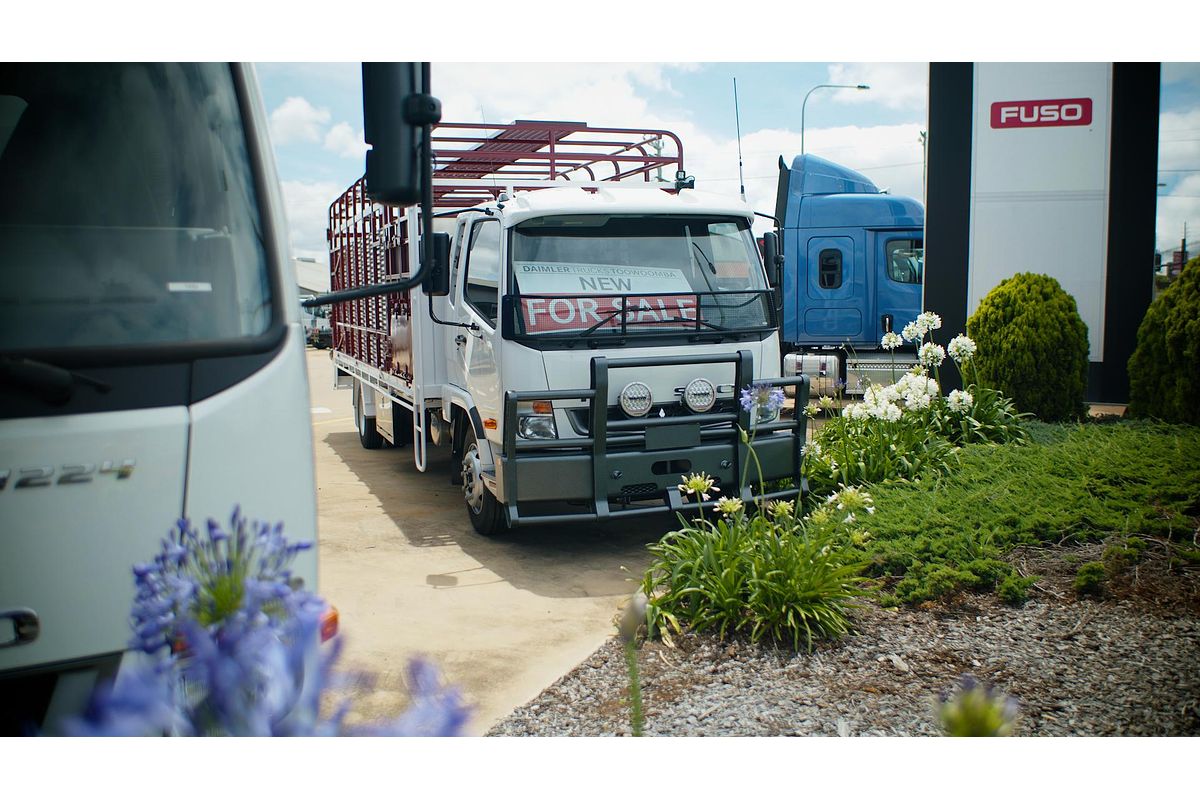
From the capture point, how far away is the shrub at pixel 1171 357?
7.61 meters

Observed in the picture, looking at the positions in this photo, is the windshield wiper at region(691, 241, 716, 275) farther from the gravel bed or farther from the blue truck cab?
the blue truck cab

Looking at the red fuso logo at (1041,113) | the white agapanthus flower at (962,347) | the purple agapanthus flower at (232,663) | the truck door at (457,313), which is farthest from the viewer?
the red fuso logo at (1041,113)

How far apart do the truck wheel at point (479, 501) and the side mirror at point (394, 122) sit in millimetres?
4244

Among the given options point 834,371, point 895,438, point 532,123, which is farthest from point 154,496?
point 834,371

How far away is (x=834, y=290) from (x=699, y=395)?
807 cm

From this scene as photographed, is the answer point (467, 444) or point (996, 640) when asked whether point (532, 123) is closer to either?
point (467, 444)

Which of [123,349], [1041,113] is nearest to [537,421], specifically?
[123,349]

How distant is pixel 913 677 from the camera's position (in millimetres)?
3730

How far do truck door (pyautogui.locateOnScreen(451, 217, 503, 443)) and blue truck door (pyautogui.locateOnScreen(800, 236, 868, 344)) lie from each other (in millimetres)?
7789

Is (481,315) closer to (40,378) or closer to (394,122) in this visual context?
(394,122)

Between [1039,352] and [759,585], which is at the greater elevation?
[1039,352]

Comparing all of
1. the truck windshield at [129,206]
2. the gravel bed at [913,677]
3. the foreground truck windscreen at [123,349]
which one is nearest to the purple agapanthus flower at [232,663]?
the foreground truck windscreen at [123,349]

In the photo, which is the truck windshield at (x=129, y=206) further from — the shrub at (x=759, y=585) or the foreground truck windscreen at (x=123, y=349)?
the shrub at (x=759, y=585)

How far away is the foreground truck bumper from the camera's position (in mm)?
5746
